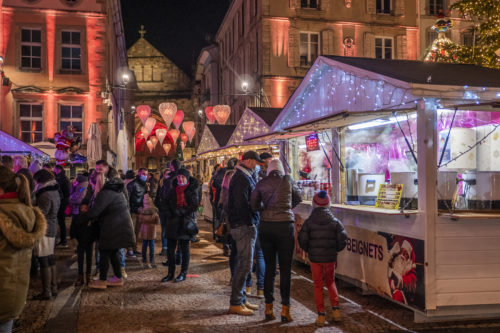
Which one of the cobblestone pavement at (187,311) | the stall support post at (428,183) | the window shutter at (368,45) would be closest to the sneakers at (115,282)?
the cobblestone pavement at (187,311)

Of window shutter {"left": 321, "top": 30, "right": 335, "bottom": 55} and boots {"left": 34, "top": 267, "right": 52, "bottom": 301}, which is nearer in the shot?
boots {"left": 34, "top": 267, "right": 52, "bottom": 301}

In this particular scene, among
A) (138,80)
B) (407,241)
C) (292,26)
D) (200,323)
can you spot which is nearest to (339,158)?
(407,241)

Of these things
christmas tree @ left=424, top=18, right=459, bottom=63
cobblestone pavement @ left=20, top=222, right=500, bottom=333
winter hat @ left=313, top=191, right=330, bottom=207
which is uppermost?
christmas tree @ left=424, top=18, right=459, bottom=63

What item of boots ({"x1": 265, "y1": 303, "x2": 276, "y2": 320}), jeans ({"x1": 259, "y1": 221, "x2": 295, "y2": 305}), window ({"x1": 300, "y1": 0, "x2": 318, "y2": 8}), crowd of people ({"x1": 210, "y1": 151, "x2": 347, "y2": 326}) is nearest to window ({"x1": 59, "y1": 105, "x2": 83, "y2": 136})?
window ({"x1": 300, "y1": 0, "x2": 318, "y2": 8})

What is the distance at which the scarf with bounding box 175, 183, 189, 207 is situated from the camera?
26.7 ft

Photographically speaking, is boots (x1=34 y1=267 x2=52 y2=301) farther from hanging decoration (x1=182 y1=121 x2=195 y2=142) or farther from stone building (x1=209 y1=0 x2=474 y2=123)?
hanging decoration (x1=182 y1=121 x2=195 y2=142)

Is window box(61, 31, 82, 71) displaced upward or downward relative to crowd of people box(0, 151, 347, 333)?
upward

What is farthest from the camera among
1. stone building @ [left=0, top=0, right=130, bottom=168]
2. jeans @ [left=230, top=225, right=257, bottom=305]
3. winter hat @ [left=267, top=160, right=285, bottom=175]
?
stone building @ [left=0, top=0, right=130, bottom=168]

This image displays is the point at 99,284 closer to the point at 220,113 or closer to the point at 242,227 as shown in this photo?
the point at 242,227

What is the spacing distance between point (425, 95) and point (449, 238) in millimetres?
1739

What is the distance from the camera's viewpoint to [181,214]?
8070mm

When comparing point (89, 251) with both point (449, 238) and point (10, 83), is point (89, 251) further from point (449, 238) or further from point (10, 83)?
point (10, 83)

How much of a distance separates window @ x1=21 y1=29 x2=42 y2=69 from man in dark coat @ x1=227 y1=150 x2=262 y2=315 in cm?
1893

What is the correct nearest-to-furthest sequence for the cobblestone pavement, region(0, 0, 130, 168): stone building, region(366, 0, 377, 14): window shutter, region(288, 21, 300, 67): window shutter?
the cobblestone pavement → region(0, 0, 130, 168): stone building → region(288, 21, 300, 67): window shutter → region(366, 0, 377, 14): window shutter
